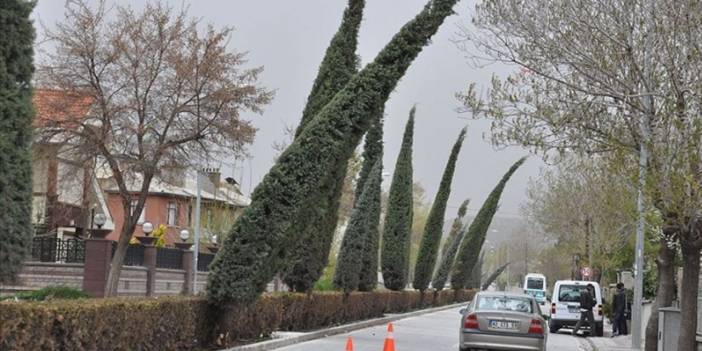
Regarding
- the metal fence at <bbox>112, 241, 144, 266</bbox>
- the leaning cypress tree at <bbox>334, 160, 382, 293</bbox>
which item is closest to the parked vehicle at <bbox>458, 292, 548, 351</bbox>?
the leaning cypress tree at <bbox>334, 160, 382, 293</bbox>

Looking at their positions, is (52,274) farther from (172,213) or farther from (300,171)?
(172,213)

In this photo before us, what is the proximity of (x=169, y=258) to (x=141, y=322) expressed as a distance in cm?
2369

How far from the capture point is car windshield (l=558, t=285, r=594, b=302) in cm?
3475

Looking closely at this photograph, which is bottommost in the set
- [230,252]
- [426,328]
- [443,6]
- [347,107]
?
[426,328]

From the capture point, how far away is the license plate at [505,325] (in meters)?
19.2

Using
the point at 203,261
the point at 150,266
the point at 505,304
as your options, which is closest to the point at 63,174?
the point at 150,266

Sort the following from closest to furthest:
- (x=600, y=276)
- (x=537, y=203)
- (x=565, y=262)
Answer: (x=600, y=276), (x=537, y=203), (x=565, y=262)

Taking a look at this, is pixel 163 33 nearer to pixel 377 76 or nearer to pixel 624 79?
pixel 377 76

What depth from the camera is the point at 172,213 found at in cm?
6619

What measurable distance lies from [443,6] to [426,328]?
51.6 feet

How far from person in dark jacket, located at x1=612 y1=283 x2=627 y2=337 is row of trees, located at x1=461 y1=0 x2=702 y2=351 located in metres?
15.2

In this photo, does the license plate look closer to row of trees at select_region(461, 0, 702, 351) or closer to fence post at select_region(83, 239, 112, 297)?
row of trees at select_region(461, 0, 702, 351)

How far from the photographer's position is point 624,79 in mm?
15680

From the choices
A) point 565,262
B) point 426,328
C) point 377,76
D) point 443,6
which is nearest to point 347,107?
point 377,76
